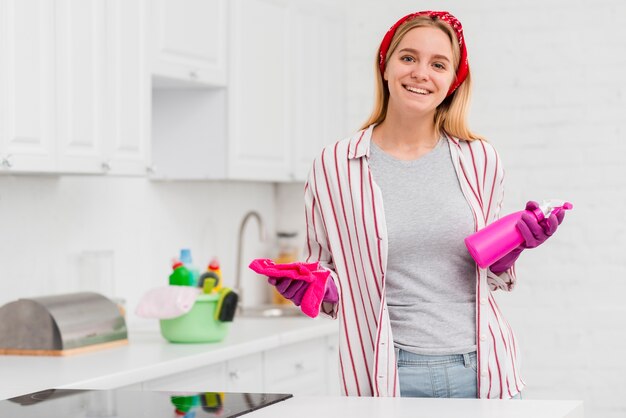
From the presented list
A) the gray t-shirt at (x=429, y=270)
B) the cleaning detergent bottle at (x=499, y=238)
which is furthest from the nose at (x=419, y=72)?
the cleaning detergent bottle at (x=499, y=238)

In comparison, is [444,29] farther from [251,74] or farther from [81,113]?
[251,74]

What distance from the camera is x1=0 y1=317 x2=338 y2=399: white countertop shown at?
2.62 m

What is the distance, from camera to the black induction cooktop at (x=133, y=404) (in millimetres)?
1914

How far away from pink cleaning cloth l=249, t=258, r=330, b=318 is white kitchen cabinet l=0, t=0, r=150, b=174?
1.08 m

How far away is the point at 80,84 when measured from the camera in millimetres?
3109

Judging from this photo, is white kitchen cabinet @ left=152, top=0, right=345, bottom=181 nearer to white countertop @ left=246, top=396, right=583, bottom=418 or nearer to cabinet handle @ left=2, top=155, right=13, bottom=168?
cabinet handle @ left=2, top=155, right=13, bottom=168

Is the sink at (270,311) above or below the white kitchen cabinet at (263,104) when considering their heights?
below

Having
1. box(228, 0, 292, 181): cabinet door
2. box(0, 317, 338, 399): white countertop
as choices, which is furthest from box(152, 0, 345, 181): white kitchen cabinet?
box(0, 317, 338, 399): white countertop

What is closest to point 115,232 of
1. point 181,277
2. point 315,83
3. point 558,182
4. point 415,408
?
point 181,277

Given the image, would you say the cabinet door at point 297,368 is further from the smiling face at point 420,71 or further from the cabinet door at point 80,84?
the smiling face at point 420,71

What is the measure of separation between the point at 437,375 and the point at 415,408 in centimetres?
24

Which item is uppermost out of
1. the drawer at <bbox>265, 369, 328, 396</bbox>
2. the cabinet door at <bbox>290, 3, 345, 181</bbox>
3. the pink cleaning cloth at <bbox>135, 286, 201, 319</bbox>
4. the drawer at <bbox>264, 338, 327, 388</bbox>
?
the cabinet door at <bbox>290, 3, 345, 181</bbox>

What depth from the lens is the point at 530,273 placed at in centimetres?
429

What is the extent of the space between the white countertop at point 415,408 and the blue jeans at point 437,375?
0.40ft
